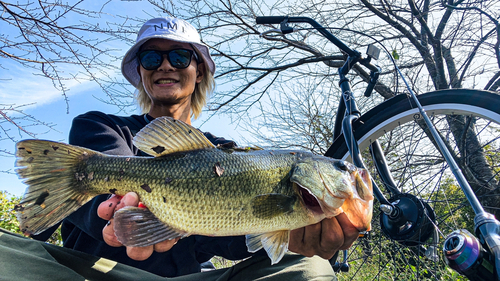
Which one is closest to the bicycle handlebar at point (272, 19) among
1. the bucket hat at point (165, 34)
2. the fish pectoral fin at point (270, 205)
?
the bucket hat at point (165, 34)

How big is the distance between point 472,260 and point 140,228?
1611 mm

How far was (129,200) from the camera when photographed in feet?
4.51

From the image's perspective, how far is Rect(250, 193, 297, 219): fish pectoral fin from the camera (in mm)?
1393

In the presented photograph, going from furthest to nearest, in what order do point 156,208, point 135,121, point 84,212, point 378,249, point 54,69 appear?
point 54,69, point 378,249, point 135,121, point 84,212, point 156,208

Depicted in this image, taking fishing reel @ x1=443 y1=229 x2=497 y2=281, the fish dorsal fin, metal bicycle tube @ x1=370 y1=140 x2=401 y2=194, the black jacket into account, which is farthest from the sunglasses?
fishing reel @ x1=443 y1=229 x2=497 y2=281

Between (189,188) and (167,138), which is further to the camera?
(167,138)

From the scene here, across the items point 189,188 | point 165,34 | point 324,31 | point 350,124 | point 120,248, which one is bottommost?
point 120,248

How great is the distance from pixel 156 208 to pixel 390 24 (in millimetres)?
6549

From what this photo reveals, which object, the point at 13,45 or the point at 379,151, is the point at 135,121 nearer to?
the point at 379,151

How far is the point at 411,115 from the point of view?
2.44 meters

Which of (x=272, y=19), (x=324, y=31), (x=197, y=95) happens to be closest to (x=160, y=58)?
(x=197, y=95)

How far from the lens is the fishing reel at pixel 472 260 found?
55.7 inches

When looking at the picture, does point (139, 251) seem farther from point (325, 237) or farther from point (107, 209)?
point (325, 237)

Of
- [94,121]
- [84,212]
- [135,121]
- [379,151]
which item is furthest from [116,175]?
[379,151]
